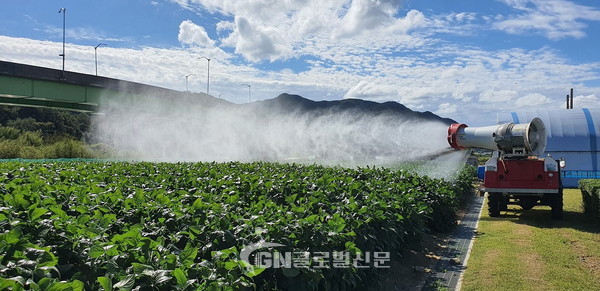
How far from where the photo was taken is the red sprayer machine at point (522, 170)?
1374 cm

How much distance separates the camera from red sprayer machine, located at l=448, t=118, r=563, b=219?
13742mm

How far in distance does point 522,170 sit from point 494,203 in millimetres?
1399

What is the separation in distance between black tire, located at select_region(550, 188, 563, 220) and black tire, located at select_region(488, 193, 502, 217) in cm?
149

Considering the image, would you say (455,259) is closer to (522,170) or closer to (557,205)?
(522,170)

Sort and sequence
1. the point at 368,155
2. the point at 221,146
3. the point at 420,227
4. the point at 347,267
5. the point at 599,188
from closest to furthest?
the point at 347,267 → the point at 420,227 → the point at 599,188 → the point at 368,155 → the point at 221,146

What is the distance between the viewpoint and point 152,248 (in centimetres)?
378

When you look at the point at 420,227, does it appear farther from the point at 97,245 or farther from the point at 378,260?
the point at 97,245

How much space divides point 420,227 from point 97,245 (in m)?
6.62

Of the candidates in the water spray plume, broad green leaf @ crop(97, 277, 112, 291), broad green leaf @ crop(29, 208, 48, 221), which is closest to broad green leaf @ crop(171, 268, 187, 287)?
broad green leaf @ crop(97, 277, 112, 291)

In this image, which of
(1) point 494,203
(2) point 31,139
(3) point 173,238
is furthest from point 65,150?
(3) point 173,238

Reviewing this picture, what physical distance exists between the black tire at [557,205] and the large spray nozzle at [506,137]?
1.37 metres

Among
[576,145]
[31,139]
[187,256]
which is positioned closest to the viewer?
[187,256]

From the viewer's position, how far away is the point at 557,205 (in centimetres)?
1405

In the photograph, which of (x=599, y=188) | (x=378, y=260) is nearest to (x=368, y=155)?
(x=599, y=188)
